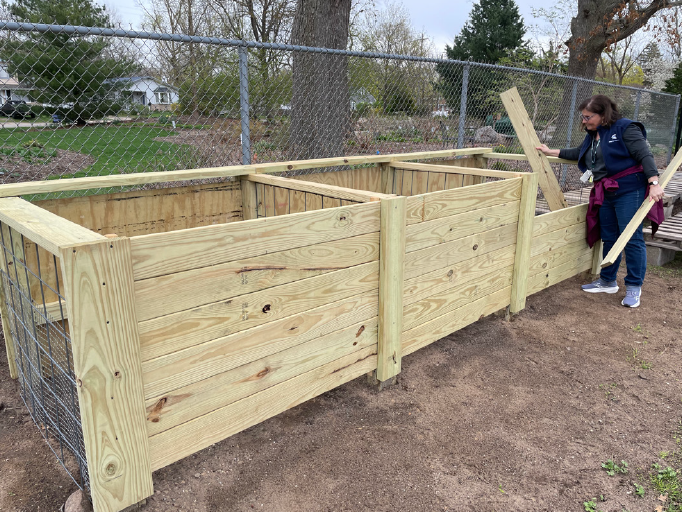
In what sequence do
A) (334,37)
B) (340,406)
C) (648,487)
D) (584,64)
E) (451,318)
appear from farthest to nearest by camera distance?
(584,64), (334,37), (451,318), (340,406), (648,487)

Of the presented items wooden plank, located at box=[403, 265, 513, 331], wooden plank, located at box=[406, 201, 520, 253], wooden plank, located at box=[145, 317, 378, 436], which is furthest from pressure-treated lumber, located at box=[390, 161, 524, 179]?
wooden plank, located at box=[145, 317, 378, 436]

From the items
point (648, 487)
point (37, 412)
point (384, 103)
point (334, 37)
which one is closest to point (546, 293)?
point (648, 487)

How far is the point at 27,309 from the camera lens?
2.61 meters

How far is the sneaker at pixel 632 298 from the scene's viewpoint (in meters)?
4.44

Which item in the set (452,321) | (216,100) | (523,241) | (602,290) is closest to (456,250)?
(452,321)

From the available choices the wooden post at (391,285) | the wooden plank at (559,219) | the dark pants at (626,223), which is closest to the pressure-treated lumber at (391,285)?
the wooden post at (391,285)

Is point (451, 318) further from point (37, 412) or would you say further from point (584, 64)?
point (584, 64)

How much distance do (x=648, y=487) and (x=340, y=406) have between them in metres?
1.50

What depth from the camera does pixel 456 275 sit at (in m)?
3.26

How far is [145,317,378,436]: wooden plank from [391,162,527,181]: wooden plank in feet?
5.37

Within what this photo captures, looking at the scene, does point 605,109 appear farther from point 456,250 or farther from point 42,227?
point 42,227

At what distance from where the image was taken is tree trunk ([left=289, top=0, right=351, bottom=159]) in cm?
512

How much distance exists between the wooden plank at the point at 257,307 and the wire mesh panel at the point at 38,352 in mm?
642

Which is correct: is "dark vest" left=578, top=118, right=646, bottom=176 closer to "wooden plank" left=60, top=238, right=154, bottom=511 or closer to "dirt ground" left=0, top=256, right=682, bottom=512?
"dirt ground" left=0, top=256, right=682, bottom=512
